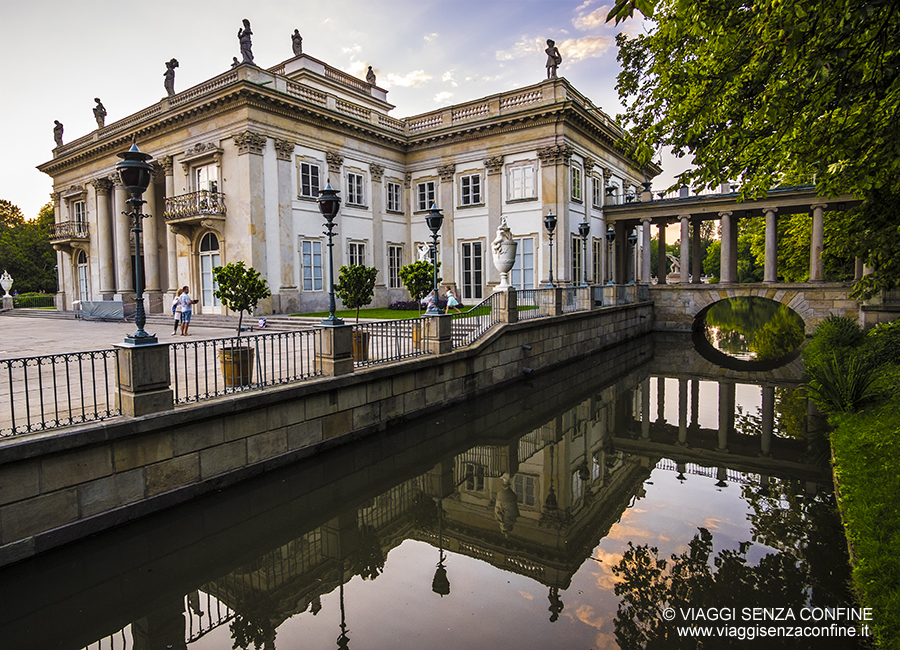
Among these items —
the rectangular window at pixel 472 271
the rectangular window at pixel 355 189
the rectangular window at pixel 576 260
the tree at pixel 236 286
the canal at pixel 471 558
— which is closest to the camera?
the canal at pixel 471 558

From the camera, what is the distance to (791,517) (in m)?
7.08

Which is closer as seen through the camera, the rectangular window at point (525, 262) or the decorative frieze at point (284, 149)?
the decorative frieze at point (284, 149)

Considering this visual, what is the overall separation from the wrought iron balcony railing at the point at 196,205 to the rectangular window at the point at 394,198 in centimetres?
906

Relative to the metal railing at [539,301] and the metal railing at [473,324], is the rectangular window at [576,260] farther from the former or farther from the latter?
the metal railing at [473,324]

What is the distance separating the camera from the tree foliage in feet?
162

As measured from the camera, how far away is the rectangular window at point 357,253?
26400mm

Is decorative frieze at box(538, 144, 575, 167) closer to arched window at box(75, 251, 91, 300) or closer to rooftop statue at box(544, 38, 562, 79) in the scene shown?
rooftop statue at box(544, 38, 562, 79)

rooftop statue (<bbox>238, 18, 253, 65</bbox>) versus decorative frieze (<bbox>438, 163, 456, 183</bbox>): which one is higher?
rooftop statue (<bbox>238, 18, 253, 65</bbox>)

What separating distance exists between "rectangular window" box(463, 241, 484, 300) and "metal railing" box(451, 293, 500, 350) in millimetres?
12720

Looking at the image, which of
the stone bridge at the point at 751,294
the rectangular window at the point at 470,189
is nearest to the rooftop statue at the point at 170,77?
the rectangular window at the point at 470,189

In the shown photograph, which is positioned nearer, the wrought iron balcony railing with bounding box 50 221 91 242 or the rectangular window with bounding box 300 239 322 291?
the rectangular window with bounding box 300 239 322 291

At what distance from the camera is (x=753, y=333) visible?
3206 centimetres

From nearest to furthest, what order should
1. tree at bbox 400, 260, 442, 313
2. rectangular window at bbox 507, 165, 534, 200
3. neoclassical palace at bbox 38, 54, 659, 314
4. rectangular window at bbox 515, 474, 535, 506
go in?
1. rectangular window at bbox 515, 474, 535, 506
2. tree at bbox 400, 260, 442, 313
3. neoclassical palace at bbox 38, 54, 659, 314
4. rectangular window at bbox 507, 165, 534, 200

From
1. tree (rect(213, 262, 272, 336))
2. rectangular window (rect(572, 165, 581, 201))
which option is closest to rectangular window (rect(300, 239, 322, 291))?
tree (rect(213, 262, 272, 336))
